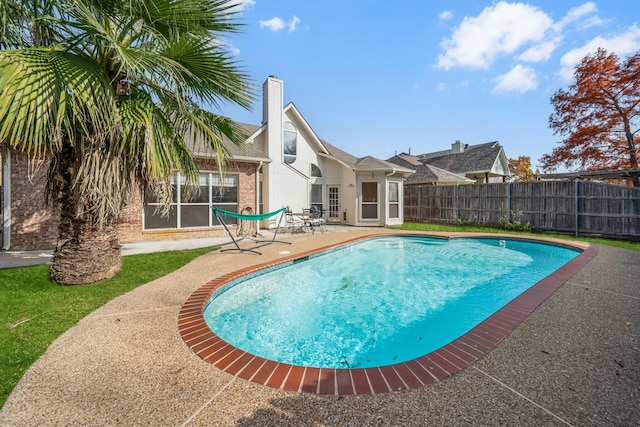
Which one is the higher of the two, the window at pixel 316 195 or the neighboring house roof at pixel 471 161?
the neighboring house roof at pixel 471 161

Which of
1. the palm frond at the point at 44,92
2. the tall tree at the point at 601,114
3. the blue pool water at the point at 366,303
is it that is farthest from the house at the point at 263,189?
the tall tree at the point at 601,114

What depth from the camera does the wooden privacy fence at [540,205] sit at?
1106 cm

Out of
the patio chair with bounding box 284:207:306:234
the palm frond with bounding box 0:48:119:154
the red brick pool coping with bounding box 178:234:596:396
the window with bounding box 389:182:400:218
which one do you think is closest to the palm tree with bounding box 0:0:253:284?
the palm frond with bounding box 0:48:119:154

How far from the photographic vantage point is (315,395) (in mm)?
2246

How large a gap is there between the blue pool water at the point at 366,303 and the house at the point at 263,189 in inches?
186

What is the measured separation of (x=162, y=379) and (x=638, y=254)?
1182 cm

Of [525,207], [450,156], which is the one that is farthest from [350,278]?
[450,156]

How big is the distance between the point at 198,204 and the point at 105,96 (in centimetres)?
736

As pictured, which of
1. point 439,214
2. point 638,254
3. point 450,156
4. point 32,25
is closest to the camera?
point 32,25

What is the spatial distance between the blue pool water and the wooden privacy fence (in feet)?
13.8

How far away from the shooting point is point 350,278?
6.95 metres

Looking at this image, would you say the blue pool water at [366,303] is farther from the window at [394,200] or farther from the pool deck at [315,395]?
the window at [394,200]

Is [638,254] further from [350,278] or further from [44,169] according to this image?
[44,169]

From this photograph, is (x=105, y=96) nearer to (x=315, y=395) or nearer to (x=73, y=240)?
(x=73, y=240)
